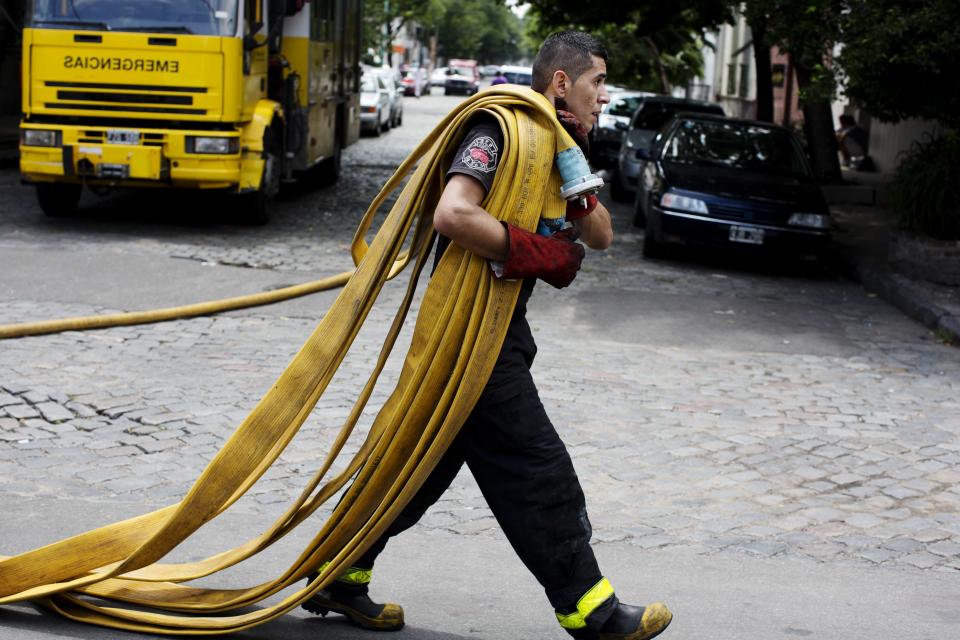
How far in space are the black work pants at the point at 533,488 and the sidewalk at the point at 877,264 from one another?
701 cm

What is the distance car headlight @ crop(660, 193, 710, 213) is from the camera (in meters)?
12.9

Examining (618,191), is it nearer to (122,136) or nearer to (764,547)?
(122,136)

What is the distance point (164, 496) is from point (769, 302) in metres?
7.29

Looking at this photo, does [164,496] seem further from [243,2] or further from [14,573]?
[243,2]

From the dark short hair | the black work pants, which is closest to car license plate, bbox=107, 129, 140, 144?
the dark short hair

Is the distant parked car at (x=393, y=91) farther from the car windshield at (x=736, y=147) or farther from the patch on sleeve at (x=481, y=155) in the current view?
the patch on sleeve at (x=481, y=155)

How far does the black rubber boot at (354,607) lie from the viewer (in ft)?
13.0

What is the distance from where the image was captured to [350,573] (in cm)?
396

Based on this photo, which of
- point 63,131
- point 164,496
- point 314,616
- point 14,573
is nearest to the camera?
point 14,573

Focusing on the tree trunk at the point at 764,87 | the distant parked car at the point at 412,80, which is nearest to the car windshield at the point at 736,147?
the tree trunk at the point at 764,87

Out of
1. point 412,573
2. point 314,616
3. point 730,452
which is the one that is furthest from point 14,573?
point 730,452

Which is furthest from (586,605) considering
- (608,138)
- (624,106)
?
(624,106)

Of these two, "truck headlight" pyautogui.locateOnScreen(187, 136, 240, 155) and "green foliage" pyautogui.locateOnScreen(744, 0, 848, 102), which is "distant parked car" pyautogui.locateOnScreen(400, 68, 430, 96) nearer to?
"green foliage" pyautogui.locateOnScreen(744, 0, 848, 102)

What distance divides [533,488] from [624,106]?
2116 cm
